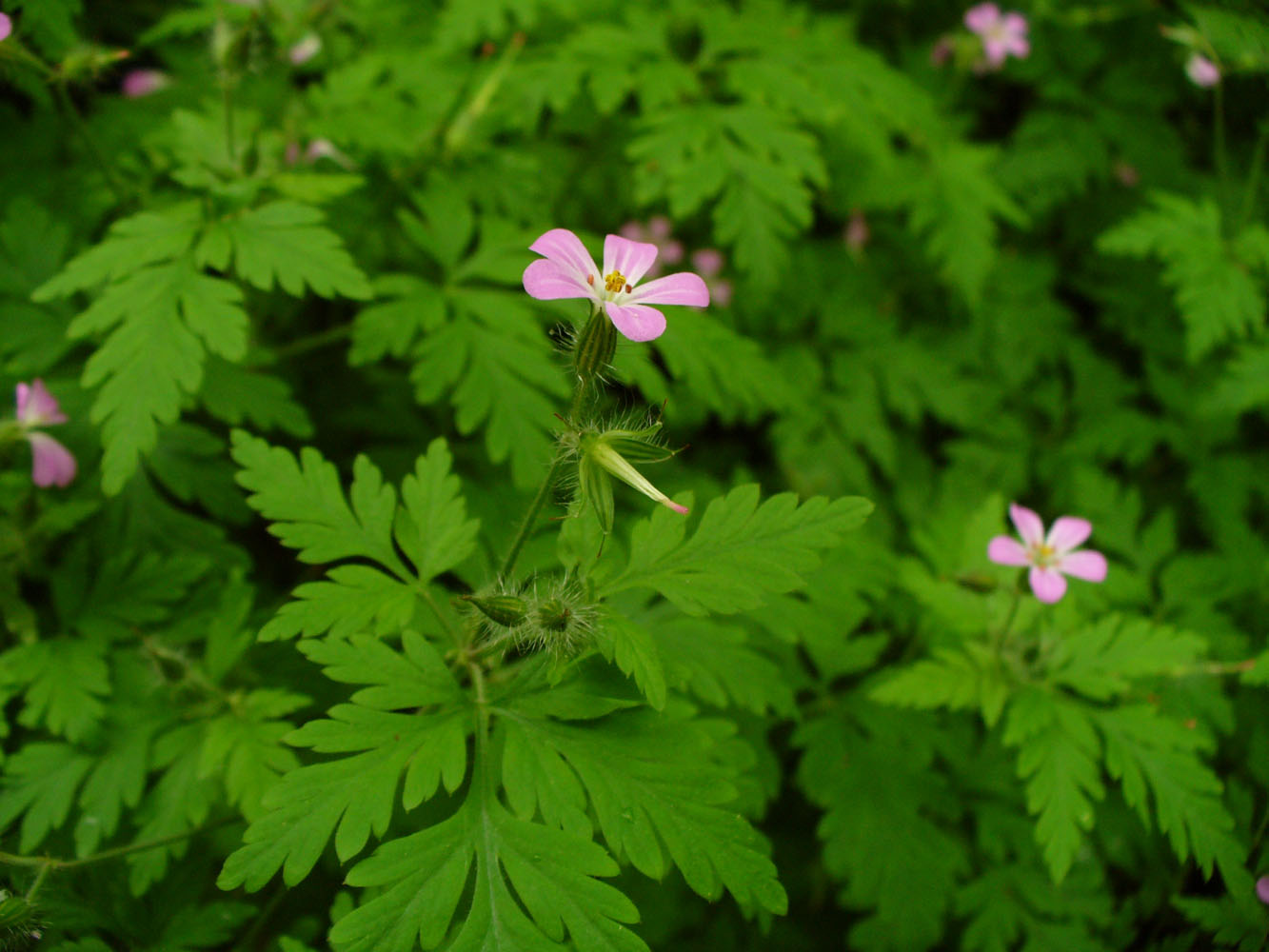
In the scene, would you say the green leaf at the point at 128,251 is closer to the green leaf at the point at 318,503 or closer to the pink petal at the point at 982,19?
the green leaf at the point at 318,503

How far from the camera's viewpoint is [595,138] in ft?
11.8

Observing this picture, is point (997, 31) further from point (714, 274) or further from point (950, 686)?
point (950, 686)

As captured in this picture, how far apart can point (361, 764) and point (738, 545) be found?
786 mm

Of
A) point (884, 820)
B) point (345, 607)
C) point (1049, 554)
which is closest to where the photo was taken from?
point (345, 607)

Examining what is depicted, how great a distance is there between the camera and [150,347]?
6.24ft

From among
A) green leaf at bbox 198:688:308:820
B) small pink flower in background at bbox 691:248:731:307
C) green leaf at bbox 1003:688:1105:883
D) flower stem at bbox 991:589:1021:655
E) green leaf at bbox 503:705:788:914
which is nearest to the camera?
green leaf at bbox 503:705:788:914

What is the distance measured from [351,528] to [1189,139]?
5085mm

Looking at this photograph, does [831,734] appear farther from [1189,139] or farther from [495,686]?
[1189,139]

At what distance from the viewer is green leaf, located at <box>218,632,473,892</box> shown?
136 cm

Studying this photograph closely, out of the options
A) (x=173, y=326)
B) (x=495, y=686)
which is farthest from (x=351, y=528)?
(x=173, y=326)

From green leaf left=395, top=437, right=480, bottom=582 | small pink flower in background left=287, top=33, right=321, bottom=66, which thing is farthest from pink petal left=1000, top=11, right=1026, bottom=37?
green leaf left=395, top=437, right=480, bottom=582

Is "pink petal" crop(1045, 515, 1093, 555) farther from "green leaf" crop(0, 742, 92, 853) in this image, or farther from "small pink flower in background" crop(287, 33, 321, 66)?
"small pink flower in background" crop(287, 33, 321, 66)

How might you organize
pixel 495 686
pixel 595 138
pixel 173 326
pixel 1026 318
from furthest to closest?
pixel 1026 318
pixel 595 138
pixel 173 326
pixel 495 686

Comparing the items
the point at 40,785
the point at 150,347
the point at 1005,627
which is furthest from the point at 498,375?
the point at 1005,627
